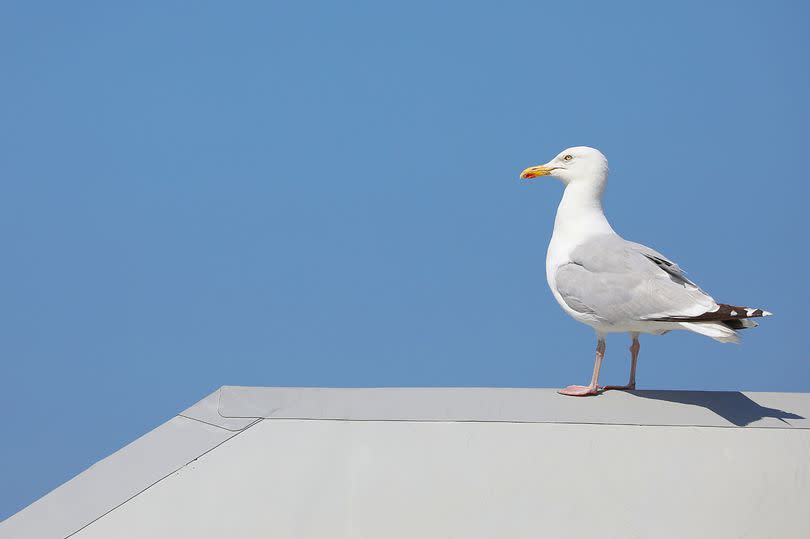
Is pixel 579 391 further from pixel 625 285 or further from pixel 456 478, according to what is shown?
pixel 456 478

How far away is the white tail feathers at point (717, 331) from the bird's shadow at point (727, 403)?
0.33 m

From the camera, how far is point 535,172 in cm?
380

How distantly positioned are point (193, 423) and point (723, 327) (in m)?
1.81

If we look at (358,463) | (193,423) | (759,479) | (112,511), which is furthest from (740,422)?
(112,511)

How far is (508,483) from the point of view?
10.3ft

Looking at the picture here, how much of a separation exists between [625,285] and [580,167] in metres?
0.60

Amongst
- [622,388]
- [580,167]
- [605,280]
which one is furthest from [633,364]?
[580,167]

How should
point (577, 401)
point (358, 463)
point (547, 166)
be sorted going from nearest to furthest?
1. point (358, 463)
2. point (577, 401)
3. point (547, 166)

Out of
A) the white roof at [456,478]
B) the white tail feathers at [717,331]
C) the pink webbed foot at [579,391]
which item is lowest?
the white roof at [456,478]

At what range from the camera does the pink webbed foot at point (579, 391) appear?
11.5 ft

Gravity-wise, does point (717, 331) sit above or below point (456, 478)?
above

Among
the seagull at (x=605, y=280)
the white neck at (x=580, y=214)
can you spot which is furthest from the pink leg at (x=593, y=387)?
the white neck at (x=580, y=214)

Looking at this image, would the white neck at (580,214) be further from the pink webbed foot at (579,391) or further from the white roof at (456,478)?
the white roof at (456,478)

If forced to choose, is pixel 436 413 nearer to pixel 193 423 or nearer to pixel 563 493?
pixel 563 493
